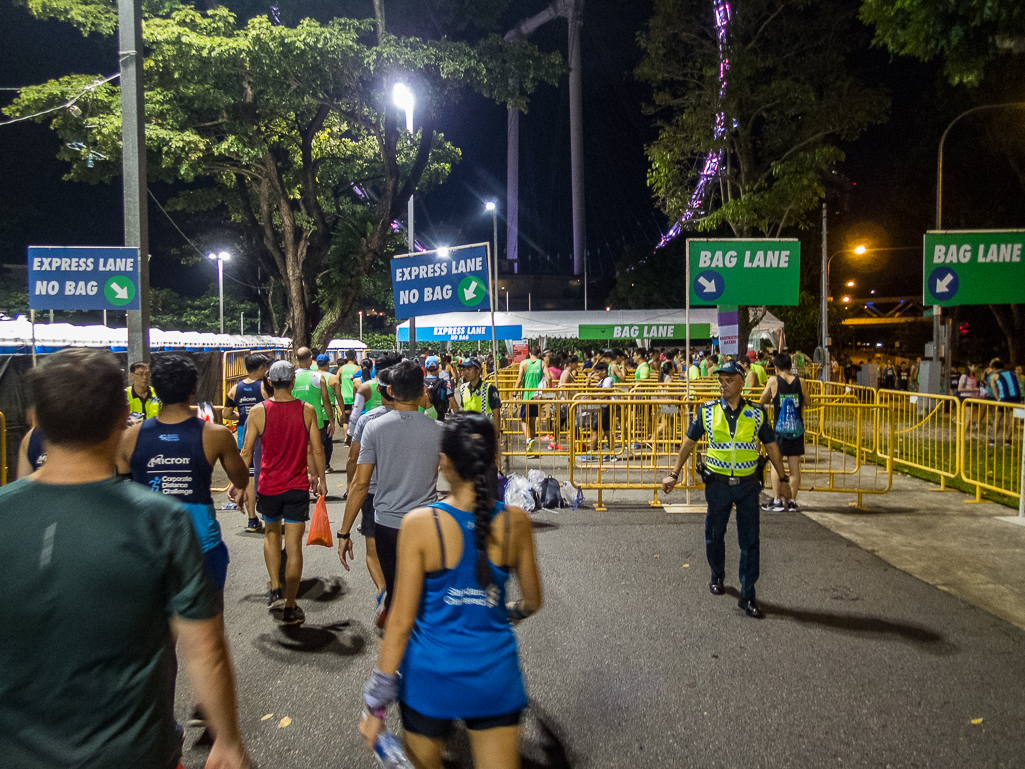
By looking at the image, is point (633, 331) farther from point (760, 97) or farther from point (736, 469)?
point (736, 469)

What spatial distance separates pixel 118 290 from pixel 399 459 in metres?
6.42

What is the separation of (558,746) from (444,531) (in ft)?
6.16

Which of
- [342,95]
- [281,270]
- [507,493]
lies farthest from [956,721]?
[281,270]

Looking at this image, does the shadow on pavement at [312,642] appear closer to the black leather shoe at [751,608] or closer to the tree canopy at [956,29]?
the black leather shoe at [751,608]

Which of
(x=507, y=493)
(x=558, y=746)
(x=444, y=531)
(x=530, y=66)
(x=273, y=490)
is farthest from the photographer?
(x=530, y=66)

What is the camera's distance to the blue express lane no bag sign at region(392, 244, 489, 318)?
8.60 metres

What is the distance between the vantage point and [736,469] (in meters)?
5.30

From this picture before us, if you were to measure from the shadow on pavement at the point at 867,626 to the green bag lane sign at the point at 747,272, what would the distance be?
14.2 feet

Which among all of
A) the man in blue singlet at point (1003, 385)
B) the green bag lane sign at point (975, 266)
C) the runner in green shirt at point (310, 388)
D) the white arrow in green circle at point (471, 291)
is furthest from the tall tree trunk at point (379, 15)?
the man in blue singlet at point (1003, 385)

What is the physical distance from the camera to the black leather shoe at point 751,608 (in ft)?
17.0

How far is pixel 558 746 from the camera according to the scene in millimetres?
3475

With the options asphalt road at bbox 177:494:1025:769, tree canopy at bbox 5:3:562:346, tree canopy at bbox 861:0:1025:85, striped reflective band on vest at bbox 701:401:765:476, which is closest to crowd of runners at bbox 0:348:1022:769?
asphalt road at bbox 177:494:1025:769

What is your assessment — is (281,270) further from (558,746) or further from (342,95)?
(558,746)

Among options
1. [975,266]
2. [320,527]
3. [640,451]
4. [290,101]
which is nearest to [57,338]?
[290,101]
